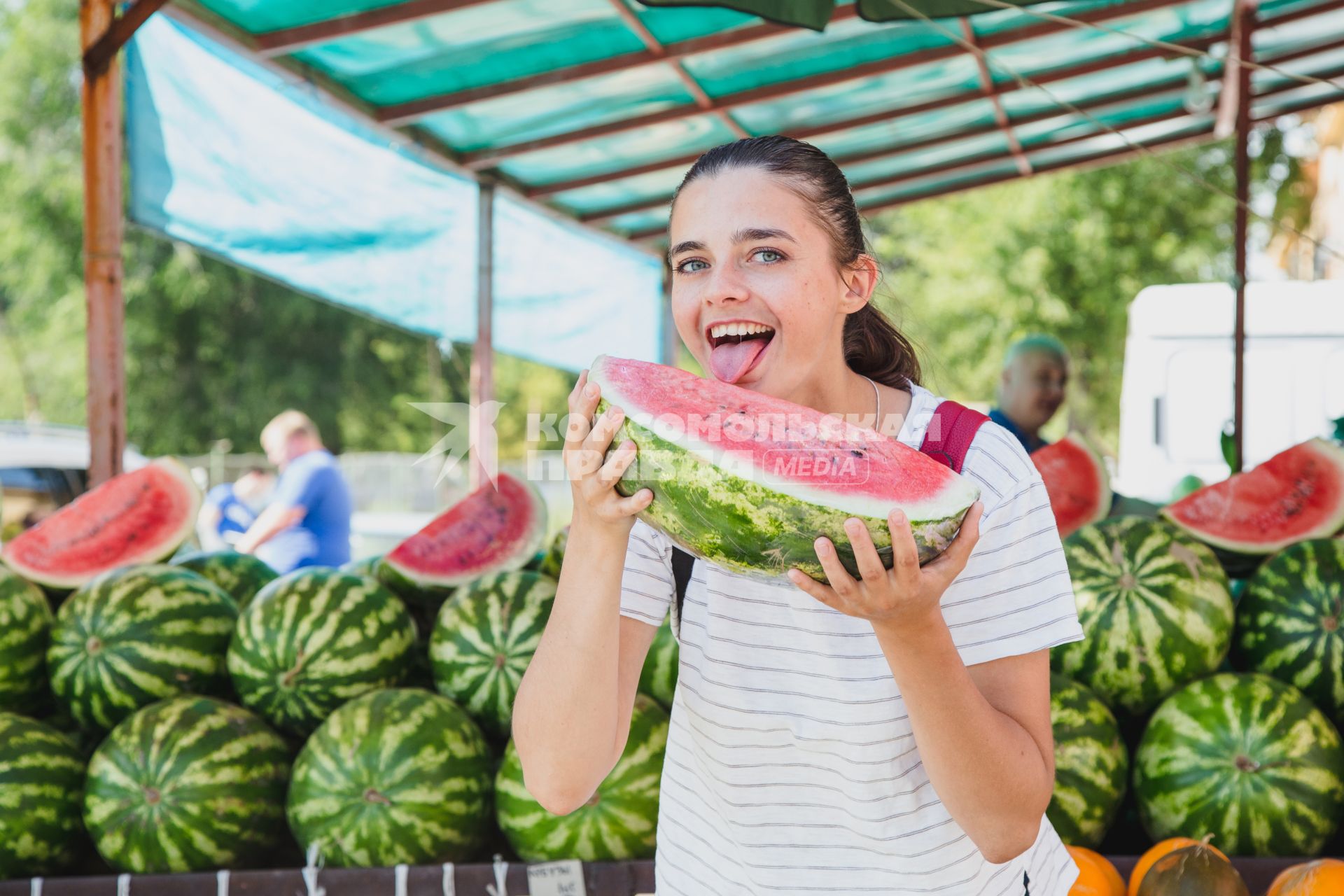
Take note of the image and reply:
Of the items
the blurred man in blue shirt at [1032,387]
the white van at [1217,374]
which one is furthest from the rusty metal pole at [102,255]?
the white van at [1217,374]

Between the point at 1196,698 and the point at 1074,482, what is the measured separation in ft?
4.78

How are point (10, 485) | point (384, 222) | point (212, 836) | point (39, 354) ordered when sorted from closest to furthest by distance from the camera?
point (212, 836) → point (384, 222) → point (10, 485) → point (39, 354)

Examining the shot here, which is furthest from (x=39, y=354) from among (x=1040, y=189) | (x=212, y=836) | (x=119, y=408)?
(x=212, y=836)

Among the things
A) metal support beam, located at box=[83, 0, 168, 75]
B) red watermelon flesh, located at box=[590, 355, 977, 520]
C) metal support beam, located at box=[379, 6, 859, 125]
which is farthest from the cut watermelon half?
metal support beam, located at box=[83, 0, 168, 75]

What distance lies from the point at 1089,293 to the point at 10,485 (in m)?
17.6

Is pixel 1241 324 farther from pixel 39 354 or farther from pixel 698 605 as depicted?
pixel 39 354

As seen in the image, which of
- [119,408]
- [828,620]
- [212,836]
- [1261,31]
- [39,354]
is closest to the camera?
[828,620]

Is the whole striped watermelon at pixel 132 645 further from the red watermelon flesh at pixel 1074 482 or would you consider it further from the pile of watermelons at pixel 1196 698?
the red watermelon flesh at pixel 1074 482

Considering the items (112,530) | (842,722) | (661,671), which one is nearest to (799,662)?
(842,722)

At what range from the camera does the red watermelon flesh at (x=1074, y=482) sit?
3.83m

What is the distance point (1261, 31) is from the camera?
6.94 meters

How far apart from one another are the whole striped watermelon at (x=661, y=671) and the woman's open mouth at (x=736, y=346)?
1354 millimetres

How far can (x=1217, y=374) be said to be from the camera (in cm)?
937

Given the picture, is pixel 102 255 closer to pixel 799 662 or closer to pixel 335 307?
pixel 799 662
